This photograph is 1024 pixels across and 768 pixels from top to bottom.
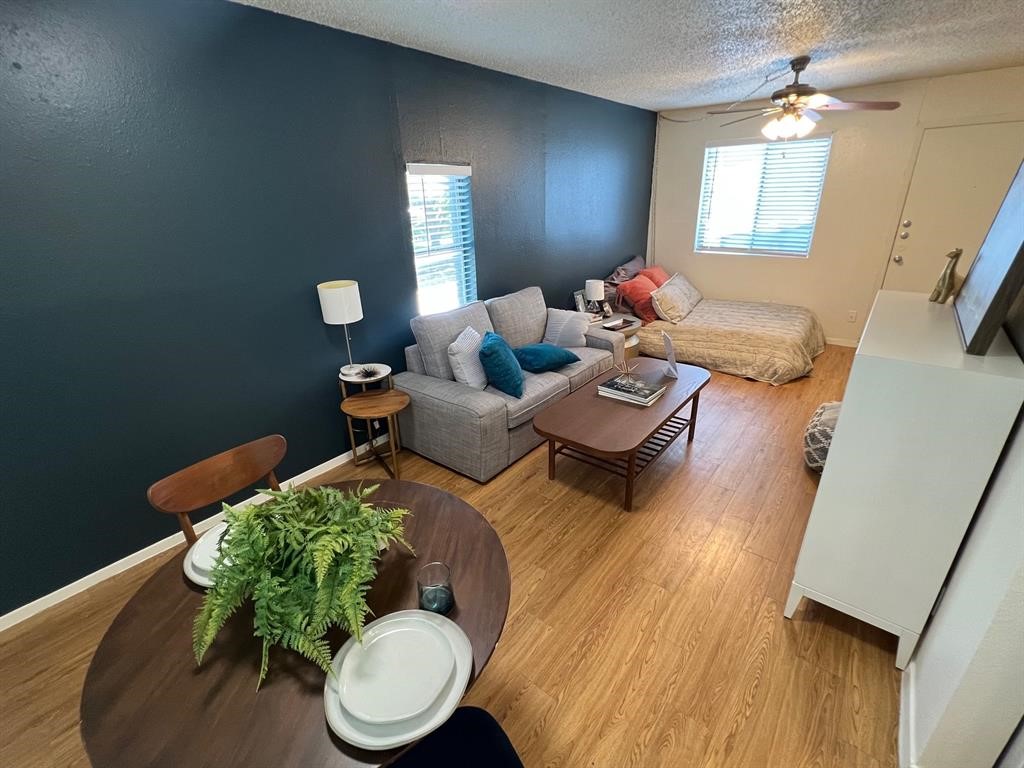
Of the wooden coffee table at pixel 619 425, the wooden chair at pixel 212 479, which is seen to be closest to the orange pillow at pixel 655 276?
the wooden coffee table at pixel 619 425

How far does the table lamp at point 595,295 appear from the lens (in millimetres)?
4621

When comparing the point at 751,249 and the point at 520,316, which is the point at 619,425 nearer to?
the point at 520,316

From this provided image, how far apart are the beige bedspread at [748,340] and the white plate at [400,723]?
13.1ft

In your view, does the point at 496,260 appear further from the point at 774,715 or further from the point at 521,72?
the point at 774,715

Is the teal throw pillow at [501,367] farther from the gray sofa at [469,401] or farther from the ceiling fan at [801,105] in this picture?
the ceiling fan at [801,105]

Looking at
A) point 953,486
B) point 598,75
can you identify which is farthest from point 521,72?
point 953,486

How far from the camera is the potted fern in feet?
2.96

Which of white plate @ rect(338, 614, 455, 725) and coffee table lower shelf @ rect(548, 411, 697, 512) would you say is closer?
white plate @ rect(338, 614, 455, 725)

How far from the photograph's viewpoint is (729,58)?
3.10 m

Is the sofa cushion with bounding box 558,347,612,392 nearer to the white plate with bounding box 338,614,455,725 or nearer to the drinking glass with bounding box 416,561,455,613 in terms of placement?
the drinking glass with bounding box 416,561,455,613

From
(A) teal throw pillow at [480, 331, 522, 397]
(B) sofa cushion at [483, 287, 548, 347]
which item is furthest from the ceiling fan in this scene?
(A) teal throw pillow at [480, 331, 522, 397]

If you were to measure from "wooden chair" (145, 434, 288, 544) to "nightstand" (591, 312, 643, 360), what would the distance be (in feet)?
10.7

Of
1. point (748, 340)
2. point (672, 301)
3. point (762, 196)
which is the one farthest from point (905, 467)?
point (762, 196)

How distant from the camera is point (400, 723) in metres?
0.84
